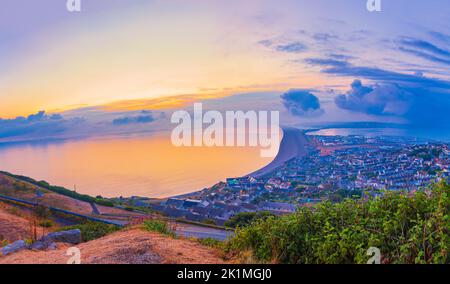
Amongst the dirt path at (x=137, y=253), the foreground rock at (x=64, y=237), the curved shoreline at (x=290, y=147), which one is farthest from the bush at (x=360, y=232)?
the curved shoreline at (x=290, y=147)

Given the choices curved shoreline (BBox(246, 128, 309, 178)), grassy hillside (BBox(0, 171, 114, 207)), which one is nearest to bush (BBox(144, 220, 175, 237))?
curved shoreline (BBox(246, 128, 309, 178))

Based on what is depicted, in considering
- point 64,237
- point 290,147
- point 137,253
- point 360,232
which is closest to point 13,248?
point 64,237

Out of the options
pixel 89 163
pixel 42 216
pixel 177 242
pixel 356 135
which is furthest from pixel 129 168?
pixel 177 242

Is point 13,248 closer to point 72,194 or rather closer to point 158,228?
point 158,228

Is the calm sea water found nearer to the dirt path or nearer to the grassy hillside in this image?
the grassy hillside

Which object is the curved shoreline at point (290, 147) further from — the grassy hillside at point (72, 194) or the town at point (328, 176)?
the grassy hillside at point (72, 194)
